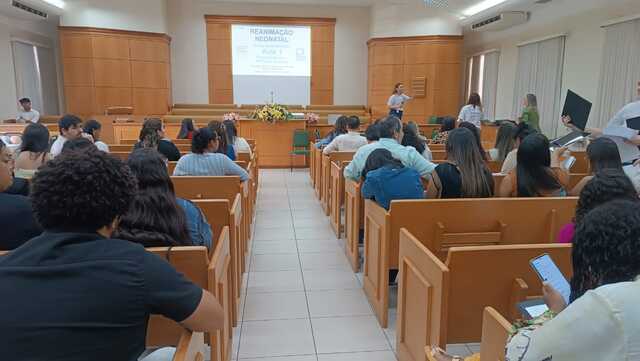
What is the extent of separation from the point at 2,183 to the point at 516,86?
950 centimetres

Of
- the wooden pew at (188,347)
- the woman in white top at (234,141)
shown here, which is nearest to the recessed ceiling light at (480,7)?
the woman in white top at (234,141)

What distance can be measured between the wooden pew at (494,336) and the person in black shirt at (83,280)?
835mm

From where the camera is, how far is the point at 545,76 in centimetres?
833

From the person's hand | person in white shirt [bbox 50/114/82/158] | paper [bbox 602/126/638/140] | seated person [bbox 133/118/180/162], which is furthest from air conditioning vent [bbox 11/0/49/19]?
the person's hand

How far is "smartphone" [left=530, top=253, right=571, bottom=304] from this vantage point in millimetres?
1214

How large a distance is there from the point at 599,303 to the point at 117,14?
11.8 m

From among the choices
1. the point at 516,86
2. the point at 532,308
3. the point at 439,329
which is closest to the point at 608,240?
the point at 532,308

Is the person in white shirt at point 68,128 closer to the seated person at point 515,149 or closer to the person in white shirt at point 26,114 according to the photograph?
the seated person at point 515,149

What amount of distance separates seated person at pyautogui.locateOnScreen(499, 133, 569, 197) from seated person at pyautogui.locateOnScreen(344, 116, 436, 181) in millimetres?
611

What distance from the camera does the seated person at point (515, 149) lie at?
11.2 ft

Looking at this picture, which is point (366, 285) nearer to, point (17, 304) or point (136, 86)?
point (17, 304)

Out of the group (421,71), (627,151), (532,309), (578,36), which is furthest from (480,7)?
(532,309)

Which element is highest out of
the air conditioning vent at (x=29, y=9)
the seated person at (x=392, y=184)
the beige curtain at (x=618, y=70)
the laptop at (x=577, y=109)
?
the air conditioning vent at (x=29, y=9)

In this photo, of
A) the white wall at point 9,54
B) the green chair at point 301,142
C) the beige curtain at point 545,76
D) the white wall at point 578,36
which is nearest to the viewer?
the white wall at point 578,36
